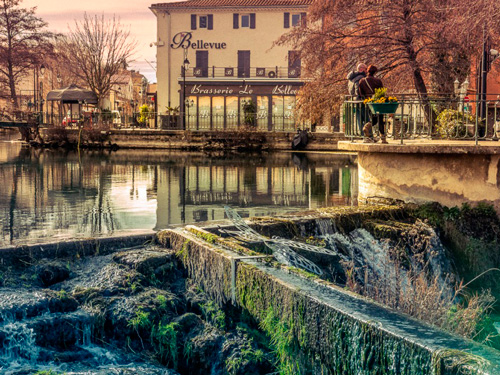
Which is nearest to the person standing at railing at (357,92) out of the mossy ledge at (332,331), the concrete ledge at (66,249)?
the concrete ledge at (66,249)

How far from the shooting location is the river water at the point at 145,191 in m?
14.1

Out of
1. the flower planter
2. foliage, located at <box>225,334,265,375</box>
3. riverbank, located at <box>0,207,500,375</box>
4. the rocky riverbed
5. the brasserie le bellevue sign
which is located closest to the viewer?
riverbank, located at <box>0,207,500,375</box>

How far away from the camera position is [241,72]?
56.7 m

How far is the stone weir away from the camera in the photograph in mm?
4758

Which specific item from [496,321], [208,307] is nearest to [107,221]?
[208,307]

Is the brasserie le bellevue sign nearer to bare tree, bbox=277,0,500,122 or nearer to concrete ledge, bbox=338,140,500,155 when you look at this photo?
bare tree, bbox=277,0,500,122

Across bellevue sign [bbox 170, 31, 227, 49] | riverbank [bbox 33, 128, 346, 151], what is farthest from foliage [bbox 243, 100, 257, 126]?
bellevue sign [bbox 170, 31, 227, 49]

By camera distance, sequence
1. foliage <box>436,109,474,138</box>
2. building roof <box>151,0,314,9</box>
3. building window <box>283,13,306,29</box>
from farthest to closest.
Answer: building window <box>283,13,306,29</box>
building roof <box>151,0,314,9</box>
foliage <box>436,109,474,138</box>

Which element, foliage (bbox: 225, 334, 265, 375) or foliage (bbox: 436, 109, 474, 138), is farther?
foliage (bbox: 436, 109, 474, 138)

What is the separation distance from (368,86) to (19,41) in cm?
4944

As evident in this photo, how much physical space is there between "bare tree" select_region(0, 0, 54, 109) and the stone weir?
52.4m

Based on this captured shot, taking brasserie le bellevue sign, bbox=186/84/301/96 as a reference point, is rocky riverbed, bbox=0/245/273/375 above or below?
below

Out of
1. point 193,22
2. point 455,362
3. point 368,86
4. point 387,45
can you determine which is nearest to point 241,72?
point 193,22

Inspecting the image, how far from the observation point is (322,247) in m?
10.2
